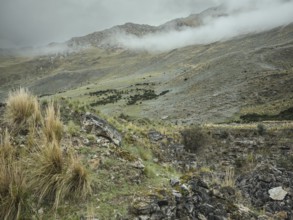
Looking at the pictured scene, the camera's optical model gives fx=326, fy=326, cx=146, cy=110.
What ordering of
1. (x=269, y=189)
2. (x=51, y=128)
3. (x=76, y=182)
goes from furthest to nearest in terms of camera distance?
(x=269, y=189), (x=51, y=128), (x=76, y=182)

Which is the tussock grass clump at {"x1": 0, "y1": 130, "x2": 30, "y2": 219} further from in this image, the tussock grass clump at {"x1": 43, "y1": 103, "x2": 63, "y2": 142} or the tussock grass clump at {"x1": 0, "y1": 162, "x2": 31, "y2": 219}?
the tussock grass clump at {"x1": 43, "y1": 103, "x2": 63, "y2": 142}

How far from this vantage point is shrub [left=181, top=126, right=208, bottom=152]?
18141 millimetres

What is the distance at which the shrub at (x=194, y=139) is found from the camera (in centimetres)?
1814

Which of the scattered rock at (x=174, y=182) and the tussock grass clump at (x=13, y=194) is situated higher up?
the tussock grass clump at (x=13, y=194)

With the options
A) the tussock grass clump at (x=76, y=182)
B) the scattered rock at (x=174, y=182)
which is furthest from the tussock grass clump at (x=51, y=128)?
the scattered rock at (x=174, y=182)

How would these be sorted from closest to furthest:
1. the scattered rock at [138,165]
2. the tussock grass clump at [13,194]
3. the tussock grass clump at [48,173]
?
the tussock grass clump at [13,194], the tussock grass clump at [48,173], the scattered rock at [138,165]

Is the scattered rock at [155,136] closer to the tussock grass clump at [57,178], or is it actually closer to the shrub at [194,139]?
the shrub at [194,139]

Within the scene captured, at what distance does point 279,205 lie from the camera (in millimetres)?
8695

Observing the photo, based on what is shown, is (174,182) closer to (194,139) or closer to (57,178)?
(57,178)

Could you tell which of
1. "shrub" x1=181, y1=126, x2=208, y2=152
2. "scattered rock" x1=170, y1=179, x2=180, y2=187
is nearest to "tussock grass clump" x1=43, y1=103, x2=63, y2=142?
"scattered rock" x1=170, y1=179, x2=180, y2=187

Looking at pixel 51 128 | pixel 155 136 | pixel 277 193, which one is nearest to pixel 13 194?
pixel 51 128

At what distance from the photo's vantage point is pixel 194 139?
18.6 meters

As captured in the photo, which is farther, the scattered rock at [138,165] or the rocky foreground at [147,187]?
the scattered rock at [138,165]

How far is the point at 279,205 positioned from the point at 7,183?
272 inches
